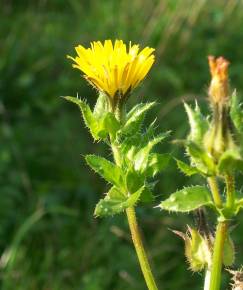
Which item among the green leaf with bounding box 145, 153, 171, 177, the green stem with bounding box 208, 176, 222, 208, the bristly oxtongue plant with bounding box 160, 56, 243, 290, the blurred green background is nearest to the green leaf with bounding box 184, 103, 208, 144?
the bristly oxtongue plant with bounding box 160, 56, 243, 290

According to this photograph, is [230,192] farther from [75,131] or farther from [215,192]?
[75,131]

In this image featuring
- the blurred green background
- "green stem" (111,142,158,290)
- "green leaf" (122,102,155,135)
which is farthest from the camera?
the blurred green background

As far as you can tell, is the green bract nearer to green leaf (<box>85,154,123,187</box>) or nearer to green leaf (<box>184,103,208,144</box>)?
green leaf (<box>85,154,123,187</box>)

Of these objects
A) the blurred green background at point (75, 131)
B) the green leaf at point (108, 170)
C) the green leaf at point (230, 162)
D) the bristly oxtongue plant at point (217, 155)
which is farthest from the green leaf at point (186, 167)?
the blurred green background at point (75, 131)

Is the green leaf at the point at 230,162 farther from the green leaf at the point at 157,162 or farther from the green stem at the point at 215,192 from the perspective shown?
the green leaf at the point at 157,162

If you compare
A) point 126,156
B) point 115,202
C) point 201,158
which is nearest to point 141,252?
point 115,202

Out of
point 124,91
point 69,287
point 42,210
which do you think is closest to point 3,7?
point 42,210
